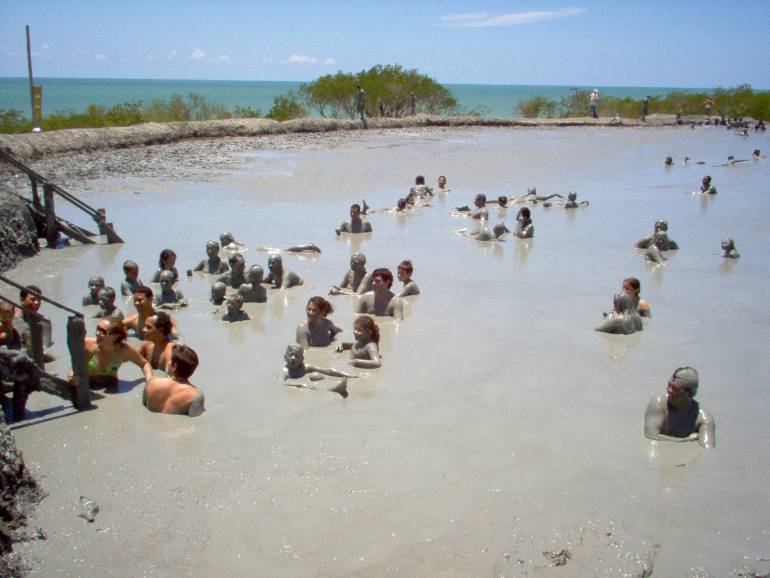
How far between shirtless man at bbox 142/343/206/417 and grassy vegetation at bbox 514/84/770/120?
44840 mm

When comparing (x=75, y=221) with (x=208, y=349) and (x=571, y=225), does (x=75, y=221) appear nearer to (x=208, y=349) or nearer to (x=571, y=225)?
(x=208, y=349)

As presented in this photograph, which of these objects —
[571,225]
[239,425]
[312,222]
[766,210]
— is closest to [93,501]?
[239,425]

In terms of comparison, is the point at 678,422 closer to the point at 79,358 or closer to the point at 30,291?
the point at 79,358

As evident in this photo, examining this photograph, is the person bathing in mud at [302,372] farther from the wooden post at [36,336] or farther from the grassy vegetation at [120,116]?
the grassy vegetation at [120,116]

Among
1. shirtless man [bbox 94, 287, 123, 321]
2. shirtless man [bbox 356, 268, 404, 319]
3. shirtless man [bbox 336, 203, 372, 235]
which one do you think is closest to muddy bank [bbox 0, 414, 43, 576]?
shirtless man [bbox 94, 287, 123, 321]

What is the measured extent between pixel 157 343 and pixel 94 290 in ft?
7.02

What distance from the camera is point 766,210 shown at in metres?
18.4

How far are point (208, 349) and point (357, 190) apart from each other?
12.4 metres

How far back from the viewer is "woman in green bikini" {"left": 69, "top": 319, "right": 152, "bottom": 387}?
22.4 ft

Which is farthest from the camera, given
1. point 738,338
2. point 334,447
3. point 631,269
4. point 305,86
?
point 305,86

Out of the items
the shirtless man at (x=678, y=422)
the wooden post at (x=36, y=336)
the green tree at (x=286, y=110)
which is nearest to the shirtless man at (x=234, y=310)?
the wooden post at (x=36, y=336)

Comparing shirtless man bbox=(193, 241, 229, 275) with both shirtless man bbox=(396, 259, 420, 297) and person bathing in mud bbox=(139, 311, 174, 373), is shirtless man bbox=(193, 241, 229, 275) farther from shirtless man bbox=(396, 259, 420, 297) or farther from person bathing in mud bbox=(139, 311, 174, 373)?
person bathing in mud bbox=(139, 311, 174, 373)

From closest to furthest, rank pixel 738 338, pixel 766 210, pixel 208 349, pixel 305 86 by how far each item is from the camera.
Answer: pixel 208 349 < pixel 738 338 < pixel 766 210 < pixel 305 86

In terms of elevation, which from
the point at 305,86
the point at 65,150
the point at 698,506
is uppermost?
the point at 305,86
